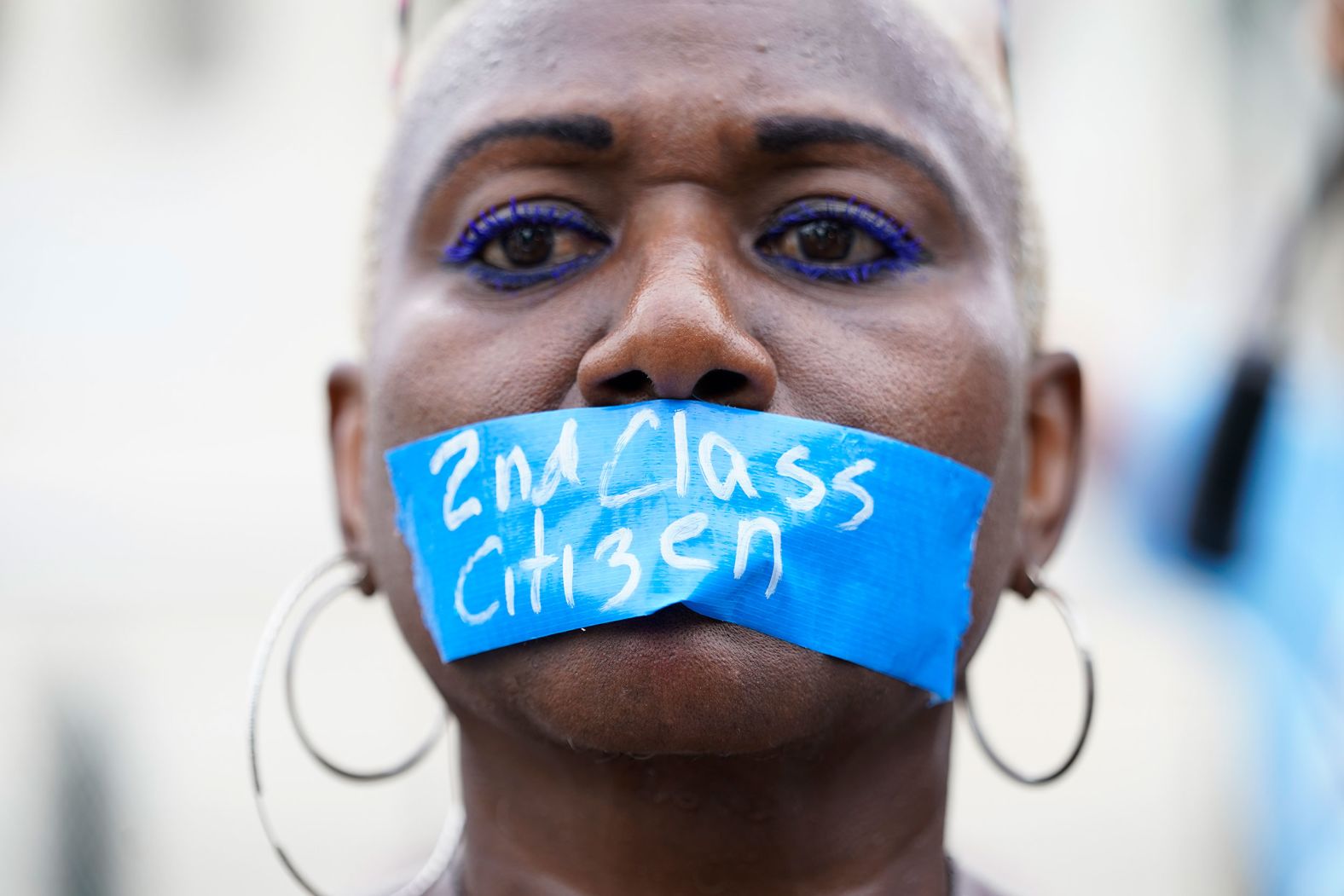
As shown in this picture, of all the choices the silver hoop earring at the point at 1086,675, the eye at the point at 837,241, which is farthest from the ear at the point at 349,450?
the silver hoop earring at the point at 1086,675

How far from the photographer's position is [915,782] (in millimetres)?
1889

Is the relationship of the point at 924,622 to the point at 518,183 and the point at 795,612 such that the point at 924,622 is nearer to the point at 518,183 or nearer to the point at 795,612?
the point at 795,612

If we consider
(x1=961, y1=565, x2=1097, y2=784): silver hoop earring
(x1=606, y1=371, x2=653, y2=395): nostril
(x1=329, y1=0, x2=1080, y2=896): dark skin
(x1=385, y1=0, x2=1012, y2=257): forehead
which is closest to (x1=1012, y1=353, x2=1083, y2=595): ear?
(x1=961, y1=565, x2=1097, y2=784): silver hoop earring

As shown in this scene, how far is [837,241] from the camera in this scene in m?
1.85

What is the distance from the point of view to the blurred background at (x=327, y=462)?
410 cm

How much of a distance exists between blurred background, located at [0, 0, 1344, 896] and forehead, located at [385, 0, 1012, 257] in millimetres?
1895

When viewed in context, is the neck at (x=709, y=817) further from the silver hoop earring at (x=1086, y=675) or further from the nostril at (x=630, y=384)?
the nostril at (x=630, y=384)

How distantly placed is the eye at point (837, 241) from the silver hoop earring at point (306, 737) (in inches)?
32.8

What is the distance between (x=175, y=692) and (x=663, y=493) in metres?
4.08

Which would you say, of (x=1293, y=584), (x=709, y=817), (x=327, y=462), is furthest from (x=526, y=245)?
(x=1293, y=584)

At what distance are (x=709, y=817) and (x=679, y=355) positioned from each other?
591mm

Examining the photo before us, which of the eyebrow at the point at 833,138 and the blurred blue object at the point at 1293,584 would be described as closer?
the eyebrow at the point at 833,138

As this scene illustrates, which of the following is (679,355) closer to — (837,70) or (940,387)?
(940,387)

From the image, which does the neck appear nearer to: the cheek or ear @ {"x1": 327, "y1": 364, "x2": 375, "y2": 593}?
the cheek
